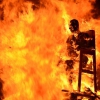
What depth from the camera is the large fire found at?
3.94 meters

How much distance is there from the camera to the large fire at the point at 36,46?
12.9 feet

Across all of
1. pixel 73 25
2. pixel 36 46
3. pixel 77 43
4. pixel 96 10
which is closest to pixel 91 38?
pixel 77 43

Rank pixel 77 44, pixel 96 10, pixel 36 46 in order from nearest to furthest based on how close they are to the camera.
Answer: pixel 36 46 < pixel 77 44 < pixel 96 10

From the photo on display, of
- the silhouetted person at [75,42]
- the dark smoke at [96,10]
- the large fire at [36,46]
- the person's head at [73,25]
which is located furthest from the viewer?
the dark smoke at [96,10]

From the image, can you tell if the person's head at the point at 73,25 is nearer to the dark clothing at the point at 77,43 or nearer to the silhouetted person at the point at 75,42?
the silhouetted person at the point at 75,42

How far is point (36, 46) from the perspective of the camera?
410 cm

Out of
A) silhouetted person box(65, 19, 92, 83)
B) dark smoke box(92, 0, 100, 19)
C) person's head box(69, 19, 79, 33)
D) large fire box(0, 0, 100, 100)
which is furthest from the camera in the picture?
dark smoke box(92, 0, 100, 19)

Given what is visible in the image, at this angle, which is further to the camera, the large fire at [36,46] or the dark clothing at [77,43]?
the dark clothing at [77,43]

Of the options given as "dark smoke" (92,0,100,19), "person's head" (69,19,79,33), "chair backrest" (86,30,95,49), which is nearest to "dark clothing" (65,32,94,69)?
"chair backrest" (86,30,95,49)

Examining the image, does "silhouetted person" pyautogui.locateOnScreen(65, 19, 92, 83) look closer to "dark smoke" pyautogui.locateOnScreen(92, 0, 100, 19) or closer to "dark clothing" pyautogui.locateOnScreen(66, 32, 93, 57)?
"dark clothing" pyautogui.locateOnScreen(66, 32, 93, 57)

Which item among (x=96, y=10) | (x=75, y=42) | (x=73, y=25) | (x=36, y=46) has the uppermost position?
(x=96, y=10)

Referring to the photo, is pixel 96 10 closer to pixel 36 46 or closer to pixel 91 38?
pixel 91 38

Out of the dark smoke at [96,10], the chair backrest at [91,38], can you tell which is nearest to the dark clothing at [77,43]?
the chair backrest at [91,38]

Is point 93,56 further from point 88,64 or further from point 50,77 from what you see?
point 50,77
